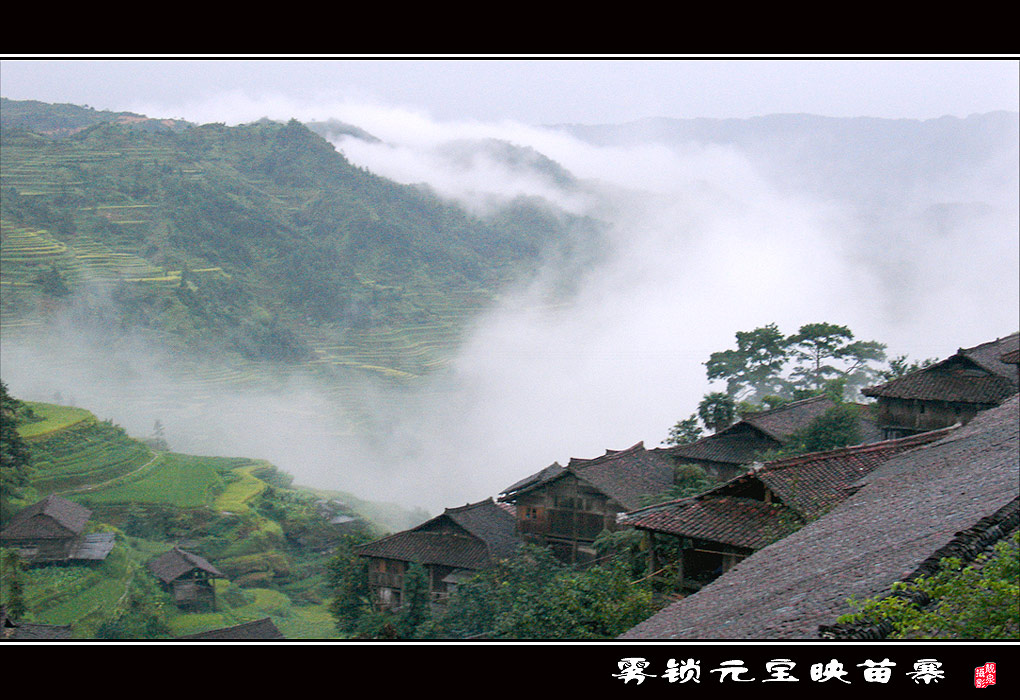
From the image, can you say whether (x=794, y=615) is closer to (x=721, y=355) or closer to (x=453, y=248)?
(x=721, y=355)

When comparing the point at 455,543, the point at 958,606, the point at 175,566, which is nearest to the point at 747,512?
the point at 958,606

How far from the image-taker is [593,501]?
18.1 m

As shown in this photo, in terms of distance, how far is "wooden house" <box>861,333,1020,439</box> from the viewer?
17219mm

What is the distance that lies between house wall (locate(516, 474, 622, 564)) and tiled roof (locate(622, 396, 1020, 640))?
370 inches

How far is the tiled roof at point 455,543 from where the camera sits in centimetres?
1794

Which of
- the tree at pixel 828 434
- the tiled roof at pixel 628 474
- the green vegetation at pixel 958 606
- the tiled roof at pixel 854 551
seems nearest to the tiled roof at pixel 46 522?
the tiled roof at pixel 628 474

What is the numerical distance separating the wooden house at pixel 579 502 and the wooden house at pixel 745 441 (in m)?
1.03

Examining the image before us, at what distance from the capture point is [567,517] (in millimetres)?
18406

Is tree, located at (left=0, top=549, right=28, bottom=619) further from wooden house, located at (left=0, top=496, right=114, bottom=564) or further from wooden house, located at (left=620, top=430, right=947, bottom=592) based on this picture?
wooden house, located at (left=620, top=430, right=947, bottom=592)

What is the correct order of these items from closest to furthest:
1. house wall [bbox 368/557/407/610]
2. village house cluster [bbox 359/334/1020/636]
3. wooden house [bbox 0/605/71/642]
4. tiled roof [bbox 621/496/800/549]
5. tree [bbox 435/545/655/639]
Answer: tree [bbox 435/545/655/639], tiled roof [bbox 621/496/800/549], wooden house [bbox 0/605/71/642], village house cluster [bbox 359/334/1020/636], house wall [bbox 368/557/407/610]

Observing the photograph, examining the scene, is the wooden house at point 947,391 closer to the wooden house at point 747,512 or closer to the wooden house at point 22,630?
the wooden house at point 747,512

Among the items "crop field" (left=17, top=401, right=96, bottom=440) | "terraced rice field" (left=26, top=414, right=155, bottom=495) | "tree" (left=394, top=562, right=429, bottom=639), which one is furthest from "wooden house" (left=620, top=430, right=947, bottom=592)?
"crop field" (left=17, top=401, right=96, bottom=440)
